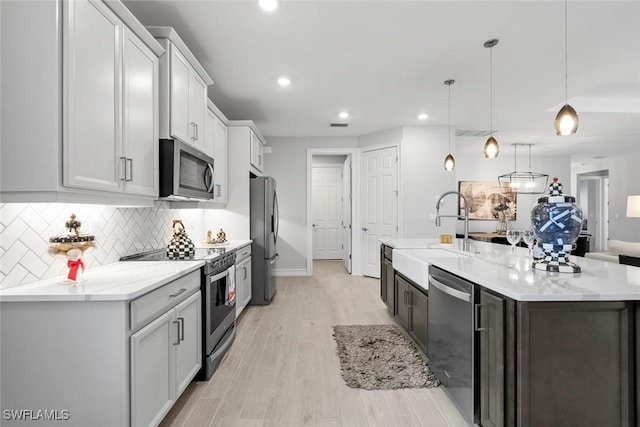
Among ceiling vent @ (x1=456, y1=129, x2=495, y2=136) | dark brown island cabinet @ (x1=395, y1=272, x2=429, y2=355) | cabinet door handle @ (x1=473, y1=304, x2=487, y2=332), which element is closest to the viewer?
cabinet door handle @ (x1=473, y1=304, x2=487, y2=332)

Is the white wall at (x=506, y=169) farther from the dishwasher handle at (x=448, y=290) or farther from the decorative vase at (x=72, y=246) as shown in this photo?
the decorative vase at (x=72, y=246)

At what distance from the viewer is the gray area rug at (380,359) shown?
230cm

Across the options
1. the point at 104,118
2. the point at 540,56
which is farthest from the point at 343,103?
the point at 104,118

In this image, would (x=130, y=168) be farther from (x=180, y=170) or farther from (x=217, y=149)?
(x=217, y=149)

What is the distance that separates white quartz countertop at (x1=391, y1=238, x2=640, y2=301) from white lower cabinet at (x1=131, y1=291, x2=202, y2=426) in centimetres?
166

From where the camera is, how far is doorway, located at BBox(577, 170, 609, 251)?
8.97 metres

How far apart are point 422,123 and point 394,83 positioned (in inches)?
73.2

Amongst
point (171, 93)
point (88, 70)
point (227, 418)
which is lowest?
point (227, 418)

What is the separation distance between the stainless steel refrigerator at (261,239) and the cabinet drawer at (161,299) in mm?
2033

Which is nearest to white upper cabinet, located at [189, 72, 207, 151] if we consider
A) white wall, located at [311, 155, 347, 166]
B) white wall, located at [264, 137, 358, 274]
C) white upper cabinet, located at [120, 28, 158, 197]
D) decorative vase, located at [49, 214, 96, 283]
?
white upper cabinet, located at [120, 28, 158, 197]

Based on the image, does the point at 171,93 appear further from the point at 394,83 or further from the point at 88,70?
the point at 394,83

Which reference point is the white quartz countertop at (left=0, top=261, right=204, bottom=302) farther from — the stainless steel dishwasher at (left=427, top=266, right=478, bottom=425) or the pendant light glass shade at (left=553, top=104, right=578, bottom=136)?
the pendant light glass shade at (left=553, top=104, right=578, bottom=136)

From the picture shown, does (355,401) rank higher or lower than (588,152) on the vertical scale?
lower

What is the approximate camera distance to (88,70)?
5.03 ft
